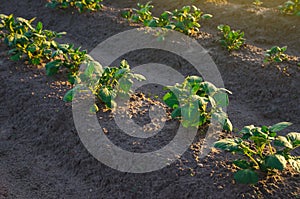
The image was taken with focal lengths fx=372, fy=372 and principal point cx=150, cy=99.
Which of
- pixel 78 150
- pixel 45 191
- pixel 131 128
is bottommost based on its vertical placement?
pixel 45 191

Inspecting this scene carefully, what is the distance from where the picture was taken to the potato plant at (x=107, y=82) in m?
4.36

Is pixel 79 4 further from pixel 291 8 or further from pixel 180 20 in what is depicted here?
pixel 291 8

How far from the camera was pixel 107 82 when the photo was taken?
4.62m

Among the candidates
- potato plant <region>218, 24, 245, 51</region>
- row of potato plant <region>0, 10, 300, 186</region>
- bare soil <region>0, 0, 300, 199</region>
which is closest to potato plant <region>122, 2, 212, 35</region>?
row of potato plant <region>0, 10, 300, 186</region>

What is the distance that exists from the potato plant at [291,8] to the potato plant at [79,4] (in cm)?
384

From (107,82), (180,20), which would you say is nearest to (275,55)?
(180,20)

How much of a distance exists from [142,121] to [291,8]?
474 centimetres

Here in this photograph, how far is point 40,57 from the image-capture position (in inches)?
226

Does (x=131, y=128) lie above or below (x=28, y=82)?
above

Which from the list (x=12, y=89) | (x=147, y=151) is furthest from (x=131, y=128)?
(x=12, y=89)

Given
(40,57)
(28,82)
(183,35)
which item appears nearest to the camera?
(28,82)

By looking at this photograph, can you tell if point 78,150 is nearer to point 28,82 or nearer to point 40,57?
point 28,82

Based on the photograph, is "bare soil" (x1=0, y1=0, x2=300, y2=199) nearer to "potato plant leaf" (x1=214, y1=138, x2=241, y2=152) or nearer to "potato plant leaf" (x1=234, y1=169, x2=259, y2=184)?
"potato plant leaf" (x1=234, y1=169, x2=259, y2=184)

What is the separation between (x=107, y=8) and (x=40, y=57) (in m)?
3.25
